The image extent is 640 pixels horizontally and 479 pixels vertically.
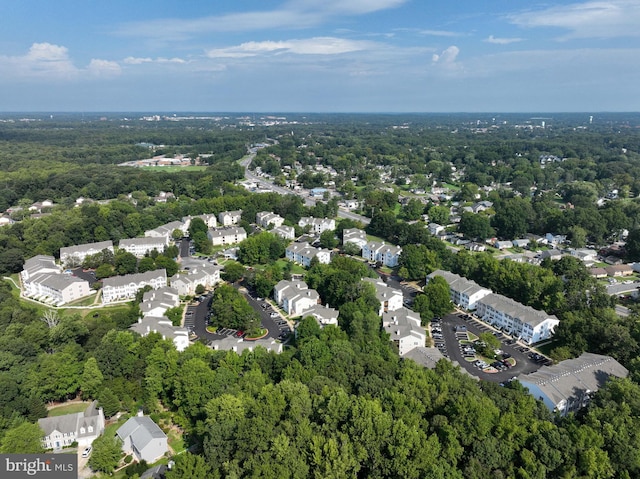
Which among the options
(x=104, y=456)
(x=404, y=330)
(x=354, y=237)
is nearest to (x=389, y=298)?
(x=404, y=330)

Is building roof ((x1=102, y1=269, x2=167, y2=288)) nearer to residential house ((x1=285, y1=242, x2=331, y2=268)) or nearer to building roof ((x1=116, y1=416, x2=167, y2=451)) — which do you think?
residential house ((x1=285, y1=242, x2=331, y2=268))

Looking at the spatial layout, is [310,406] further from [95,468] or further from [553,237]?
[553,237]

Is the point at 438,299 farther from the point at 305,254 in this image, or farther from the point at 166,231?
the point at 166,231

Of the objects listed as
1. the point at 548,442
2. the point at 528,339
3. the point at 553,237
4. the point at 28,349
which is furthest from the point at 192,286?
the point at 553,237

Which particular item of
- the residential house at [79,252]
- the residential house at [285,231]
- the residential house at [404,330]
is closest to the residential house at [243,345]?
the residential house at [404,330]

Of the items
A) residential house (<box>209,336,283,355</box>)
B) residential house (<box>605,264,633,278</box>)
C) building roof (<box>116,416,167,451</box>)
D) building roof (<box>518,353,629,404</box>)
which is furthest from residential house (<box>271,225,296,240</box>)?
building roof (<box>518,353,629,404</box>)
